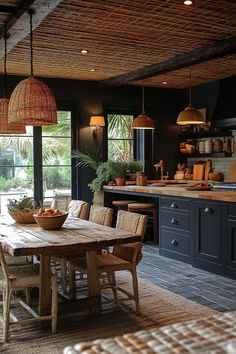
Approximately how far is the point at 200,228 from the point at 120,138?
13.1 feet

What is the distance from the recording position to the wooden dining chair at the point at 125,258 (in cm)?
380

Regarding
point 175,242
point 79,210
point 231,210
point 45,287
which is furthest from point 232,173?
point 45,287

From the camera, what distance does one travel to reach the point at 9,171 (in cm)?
800

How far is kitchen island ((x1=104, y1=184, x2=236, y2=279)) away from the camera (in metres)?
5.07

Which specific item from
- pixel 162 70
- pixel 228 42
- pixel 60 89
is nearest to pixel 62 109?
pixel 60 89

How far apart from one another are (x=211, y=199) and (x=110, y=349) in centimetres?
436

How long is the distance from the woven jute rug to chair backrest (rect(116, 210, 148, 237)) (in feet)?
2.38

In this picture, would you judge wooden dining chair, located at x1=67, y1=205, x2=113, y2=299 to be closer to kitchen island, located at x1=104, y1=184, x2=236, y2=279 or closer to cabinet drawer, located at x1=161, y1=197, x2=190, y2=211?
kitchen island, located at x1=104, y1=184, x2=236, y2=279

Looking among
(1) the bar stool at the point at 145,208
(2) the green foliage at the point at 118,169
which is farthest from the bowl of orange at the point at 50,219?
(2) the green foliage at the point at 118,169

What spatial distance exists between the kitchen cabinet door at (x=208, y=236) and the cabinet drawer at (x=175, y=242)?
0.76ft

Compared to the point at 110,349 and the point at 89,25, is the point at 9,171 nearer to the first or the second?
the point at 89,25

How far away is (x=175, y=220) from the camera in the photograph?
6035 mm

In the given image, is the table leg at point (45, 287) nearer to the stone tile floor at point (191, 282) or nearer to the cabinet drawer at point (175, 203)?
the stone tile floor at point (191, 282)

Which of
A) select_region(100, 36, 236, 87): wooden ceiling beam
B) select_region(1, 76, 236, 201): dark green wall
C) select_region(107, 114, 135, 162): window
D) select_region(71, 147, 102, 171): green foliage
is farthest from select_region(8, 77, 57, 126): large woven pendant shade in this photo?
select_region(107, 114, 135, 162): window
